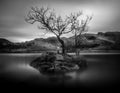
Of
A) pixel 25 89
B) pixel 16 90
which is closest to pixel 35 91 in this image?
pixel 25 89

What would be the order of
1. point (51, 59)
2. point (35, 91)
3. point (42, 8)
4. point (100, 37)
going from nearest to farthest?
point (35, 91) < point (51, 59) < point (42, 8) < point (100, 37)

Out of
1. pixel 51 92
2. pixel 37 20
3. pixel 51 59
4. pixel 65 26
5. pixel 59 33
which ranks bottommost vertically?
pixel 51 92

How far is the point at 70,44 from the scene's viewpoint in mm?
28734

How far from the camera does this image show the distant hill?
3134 cm

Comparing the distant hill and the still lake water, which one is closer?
the still lake water

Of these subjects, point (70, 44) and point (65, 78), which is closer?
point (65, 78)

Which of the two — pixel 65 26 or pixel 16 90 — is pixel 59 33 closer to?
pixel 65 26

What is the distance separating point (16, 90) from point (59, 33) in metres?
12.0

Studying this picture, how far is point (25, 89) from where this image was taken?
6918mm

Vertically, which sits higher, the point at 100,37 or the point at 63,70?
the point at 100,37

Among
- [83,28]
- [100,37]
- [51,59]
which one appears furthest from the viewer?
[100,37]

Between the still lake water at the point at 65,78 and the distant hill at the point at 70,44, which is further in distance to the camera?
the distant hill at the point at 70,44

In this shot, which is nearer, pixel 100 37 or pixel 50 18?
pixel 50 18

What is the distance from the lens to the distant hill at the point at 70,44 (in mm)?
31338
